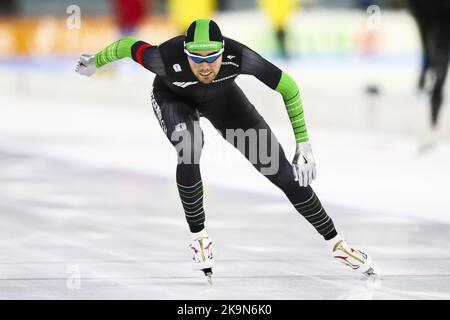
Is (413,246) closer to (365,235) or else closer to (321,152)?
(365,235)

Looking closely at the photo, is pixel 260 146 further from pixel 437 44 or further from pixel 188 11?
pixel 188 11

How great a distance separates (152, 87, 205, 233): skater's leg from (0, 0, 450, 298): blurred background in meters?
0.88

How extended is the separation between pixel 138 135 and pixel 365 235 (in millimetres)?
6564

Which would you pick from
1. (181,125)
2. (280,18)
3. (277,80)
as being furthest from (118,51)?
(280,18)

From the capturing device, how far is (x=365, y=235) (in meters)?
7.80

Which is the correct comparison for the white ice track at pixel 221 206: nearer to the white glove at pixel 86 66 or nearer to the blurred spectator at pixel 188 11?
the white glove at pixel 86 66

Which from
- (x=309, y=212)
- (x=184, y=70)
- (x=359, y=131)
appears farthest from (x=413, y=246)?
(x=359, y=131)

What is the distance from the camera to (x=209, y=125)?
47.3 feet

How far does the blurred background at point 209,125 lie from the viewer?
28.5 ft

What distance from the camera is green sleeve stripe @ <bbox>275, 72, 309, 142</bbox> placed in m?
6.19

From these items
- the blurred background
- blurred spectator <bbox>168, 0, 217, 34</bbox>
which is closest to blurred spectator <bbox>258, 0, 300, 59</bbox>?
the blurred background

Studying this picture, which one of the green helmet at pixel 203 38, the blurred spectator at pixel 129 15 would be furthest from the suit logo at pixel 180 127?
the blurred spectator at pixel 129 15

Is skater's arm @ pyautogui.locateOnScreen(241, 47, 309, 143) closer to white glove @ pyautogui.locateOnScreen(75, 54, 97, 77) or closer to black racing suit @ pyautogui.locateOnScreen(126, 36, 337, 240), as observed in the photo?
black racing suit @ pyautogui.locateOnScreen(126, 36, 337, 240)

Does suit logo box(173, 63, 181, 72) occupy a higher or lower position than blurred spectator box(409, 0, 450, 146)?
lower
